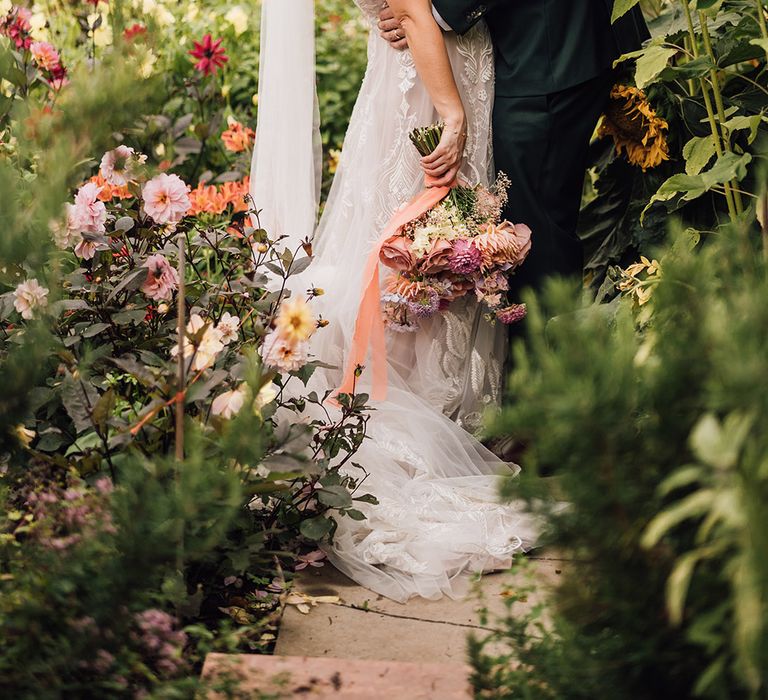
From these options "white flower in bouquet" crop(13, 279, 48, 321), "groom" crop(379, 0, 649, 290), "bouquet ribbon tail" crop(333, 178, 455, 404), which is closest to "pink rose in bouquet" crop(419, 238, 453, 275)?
"bouquet ribbon tail" crop(333, 178, 455, 404)

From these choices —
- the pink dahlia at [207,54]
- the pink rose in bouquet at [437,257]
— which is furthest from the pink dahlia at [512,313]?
the pink dahlia at [207,54]

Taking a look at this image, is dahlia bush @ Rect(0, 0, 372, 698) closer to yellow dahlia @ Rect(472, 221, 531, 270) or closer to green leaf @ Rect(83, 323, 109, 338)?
green leaf @ Rect(83, 323, 109, 338)

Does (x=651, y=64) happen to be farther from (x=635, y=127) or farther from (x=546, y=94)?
(x=635, y=127)

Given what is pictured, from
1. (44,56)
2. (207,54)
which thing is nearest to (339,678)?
Answer: (44,56)

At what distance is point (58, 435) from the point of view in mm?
2369

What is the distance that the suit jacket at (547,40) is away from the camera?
307 centimetres

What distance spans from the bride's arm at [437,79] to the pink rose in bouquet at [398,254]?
0.72 feet

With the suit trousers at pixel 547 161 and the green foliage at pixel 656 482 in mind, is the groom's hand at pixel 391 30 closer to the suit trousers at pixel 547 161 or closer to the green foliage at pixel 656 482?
the suit trousers at pixel 547 161

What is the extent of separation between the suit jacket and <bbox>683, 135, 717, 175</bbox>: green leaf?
0.36 metres

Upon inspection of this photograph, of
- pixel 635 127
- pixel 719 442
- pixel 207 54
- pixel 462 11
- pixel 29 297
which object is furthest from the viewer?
pixel 207 54

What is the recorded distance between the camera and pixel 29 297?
A: 7.54 feet

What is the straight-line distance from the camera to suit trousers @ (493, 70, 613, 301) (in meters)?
3.16

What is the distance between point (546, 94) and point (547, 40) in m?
0.15

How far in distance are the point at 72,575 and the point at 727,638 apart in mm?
939
